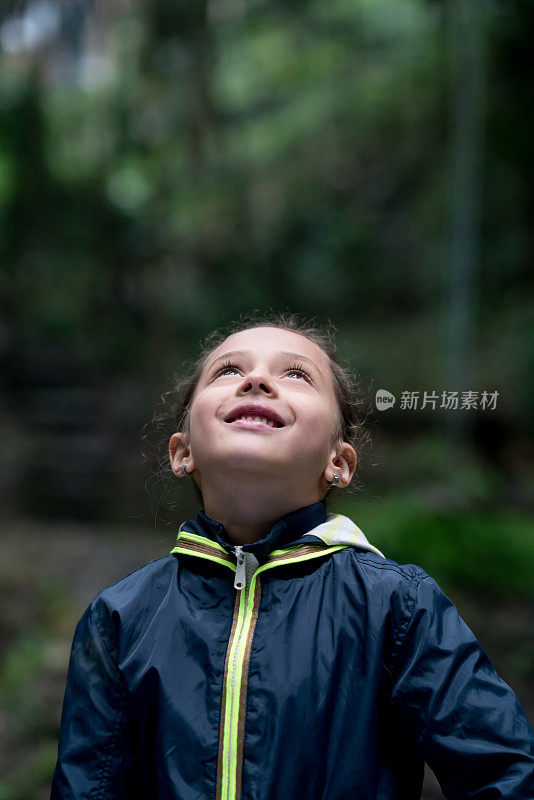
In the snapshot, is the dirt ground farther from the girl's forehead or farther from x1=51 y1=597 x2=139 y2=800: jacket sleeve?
the girl's forehead

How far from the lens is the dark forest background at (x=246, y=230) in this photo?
5.74 m

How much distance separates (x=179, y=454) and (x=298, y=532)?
0.30 meters

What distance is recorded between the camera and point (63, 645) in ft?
11.9

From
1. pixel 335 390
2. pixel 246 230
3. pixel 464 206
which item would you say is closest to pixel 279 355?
pixel 335 390

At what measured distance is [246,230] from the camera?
788cm

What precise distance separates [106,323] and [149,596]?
21.2 ft

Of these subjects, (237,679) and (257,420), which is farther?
(257,420)

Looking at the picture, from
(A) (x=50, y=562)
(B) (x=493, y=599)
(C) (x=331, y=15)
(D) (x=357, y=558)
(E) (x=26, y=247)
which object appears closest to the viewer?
(D) (x=357, y=558)

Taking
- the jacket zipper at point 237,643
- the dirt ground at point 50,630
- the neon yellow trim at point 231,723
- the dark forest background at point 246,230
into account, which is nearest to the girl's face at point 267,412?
the jacket zipper at point 237,643

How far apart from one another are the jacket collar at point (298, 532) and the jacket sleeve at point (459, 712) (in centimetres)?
16

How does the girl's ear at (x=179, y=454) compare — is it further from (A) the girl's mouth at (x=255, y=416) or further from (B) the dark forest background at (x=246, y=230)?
(B) the dark forest background at (x=246, y=230)

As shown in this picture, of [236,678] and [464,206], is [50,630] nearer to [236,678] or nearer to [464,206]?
[236,678]

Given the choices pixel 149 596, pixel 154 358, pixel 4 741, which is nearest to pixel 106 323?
pixel 154 358

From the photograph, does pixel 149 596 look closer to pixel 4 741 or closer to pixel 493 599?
pixel 4 741
